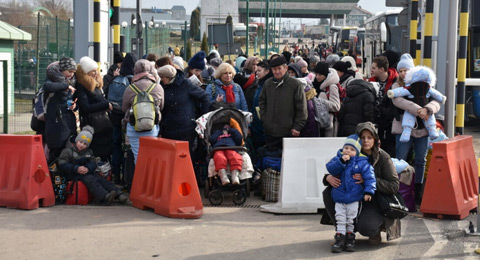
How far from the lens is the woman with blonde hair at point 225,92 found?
37.9 feet

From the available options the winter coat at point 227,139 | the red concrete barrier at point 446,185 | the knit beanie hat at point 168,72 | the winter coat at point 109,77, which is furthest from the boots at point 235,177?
the winter coat at point 109,77

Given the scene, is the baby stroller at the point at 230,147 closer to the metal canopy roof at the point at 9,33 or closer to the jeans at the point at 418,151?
the jeans at the point at 418,151

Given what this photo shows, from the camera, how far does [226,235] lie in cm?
859

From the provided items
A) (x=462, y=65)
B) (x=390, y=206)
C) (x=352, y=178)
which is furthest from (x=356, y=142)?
(x=462, y=65)

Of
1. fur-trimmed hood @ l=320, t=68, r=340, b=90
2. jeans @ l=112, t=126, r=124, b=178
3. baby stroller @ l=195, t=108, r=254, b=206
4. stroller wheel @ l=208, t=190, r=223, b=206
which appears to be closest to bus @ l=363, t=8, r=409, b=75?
fur-trimmed hood @ l=320, t=68, r=340, b=90

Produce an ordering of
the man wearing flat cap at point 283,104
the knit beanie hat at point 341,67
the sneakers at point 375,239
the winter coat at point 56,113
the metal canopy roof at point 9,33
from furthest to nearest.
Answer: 1. the metal canopy roof at point 9,33
2. the knit beanie hat at point 341,67
3. the man wearing flat cap at point 283,104
4. the winter coat at point 56,113
5. the sneakers at point 375,239

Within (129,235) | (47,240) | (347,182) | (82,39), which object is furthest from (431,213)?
(82,39)

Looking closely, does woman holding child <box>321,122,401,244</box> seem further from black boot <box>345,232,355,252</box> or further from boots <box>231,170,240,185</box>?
boots <box>231,170,240,185</box>

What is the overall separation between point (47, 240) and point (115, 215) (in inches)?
55.7

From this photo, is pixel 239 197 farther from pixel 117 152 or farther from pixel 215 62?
pixel 215 62

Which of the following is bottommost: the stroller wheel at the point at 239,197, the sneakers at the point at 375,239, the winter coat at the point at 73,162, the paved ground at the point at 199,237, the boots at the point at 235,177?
the paved ground at the point at 199,237

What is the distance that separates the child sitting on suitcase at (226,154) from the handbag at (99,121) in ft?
4.93

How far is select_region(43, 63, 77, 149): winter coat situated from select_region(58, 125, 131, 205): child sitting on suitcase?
0.78ft

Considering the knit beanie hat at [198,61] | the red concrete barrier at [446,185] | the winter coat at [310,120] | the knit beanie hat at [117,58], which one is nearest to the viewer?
the red concrete barrier at [446,185]
